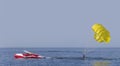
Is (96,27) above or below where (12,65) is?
above

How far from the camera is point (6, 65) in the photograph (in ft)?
423

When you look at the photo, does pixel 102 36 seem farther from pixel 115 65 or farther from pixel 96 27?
pixel 115 65

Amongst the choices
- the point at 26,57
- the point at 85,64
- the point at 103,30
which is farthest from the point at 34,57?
the point at 103,30

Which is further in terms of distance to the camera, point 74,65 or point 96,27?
point 74,65

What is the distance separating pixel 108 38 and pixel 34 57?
51.5 metres

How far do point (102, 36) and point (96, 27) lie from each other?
2.61m

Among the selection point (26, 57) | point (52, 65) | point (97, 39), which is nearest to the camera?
point (97, 39)

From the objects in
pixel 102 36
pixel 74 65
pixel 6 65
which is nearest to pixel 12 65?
pixel 6 65

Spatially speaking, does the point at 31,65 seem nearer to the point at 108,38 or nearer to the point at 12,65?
the point at 12,65

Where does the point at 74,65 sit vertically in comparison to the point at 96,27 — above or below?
below

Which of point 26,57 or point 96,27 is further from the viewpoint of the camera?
point 26,57

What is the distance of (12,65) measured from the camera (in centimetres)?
13062

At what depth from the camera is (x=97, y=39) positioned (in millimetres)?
121375

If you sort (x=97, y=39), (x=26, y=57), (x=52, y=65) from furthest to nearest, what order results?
(x=26, y=57), (x=52, y=65), (x=97, y=39)
